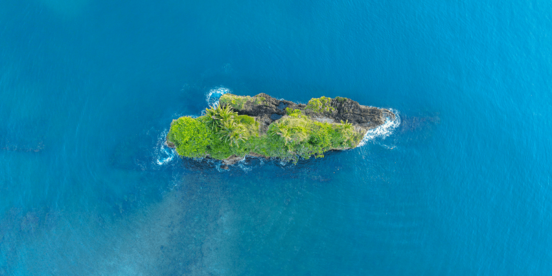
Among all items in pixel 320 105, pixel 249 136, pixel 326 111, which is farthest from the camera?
pixel 326 111

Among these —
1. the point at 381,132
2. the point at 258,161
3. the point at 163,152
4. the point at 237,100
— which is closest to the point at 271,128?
the point at 237,100

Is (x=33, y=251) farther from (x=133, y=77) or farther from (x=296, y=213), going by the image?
(x=296, y=213)

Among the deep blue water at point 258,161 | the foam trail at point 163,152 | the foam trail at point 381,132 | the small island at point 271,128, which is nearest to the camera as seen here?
the small island at point 271,128

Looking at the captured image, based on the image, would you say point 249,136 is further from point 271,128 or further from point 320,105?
point 320,105

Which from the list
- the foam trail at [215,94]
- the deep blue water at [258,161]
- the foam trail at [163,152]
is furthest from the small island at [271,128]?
the foam trail at [215,94]

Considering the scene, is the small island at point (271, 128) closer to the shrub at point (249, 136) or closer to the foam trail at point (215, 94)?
the shrub at point (249, 136)

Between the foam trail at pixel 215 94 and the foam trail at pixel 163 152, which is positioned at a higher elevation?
the foam trail at pixel 215 94

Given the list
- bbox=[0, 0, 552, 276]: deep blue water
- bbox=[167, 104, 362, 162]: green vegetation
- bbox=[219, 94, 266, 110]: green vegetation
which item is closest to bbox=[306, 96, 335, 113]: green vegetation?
bbox=[167, 104, 362, 162]: green vegetation

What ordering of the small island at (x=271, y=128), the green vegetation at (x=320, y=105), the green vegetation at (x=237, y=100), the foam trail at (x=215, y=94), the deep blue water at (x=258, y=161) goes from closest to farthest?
the small island at (x=271, y=128)
the green vegetation at (x=237, y=100)
the green vegetation at (x=320, y=105)
the deep blue water at (x=258, y=161)
the foam trail at (x=215, y=94)
